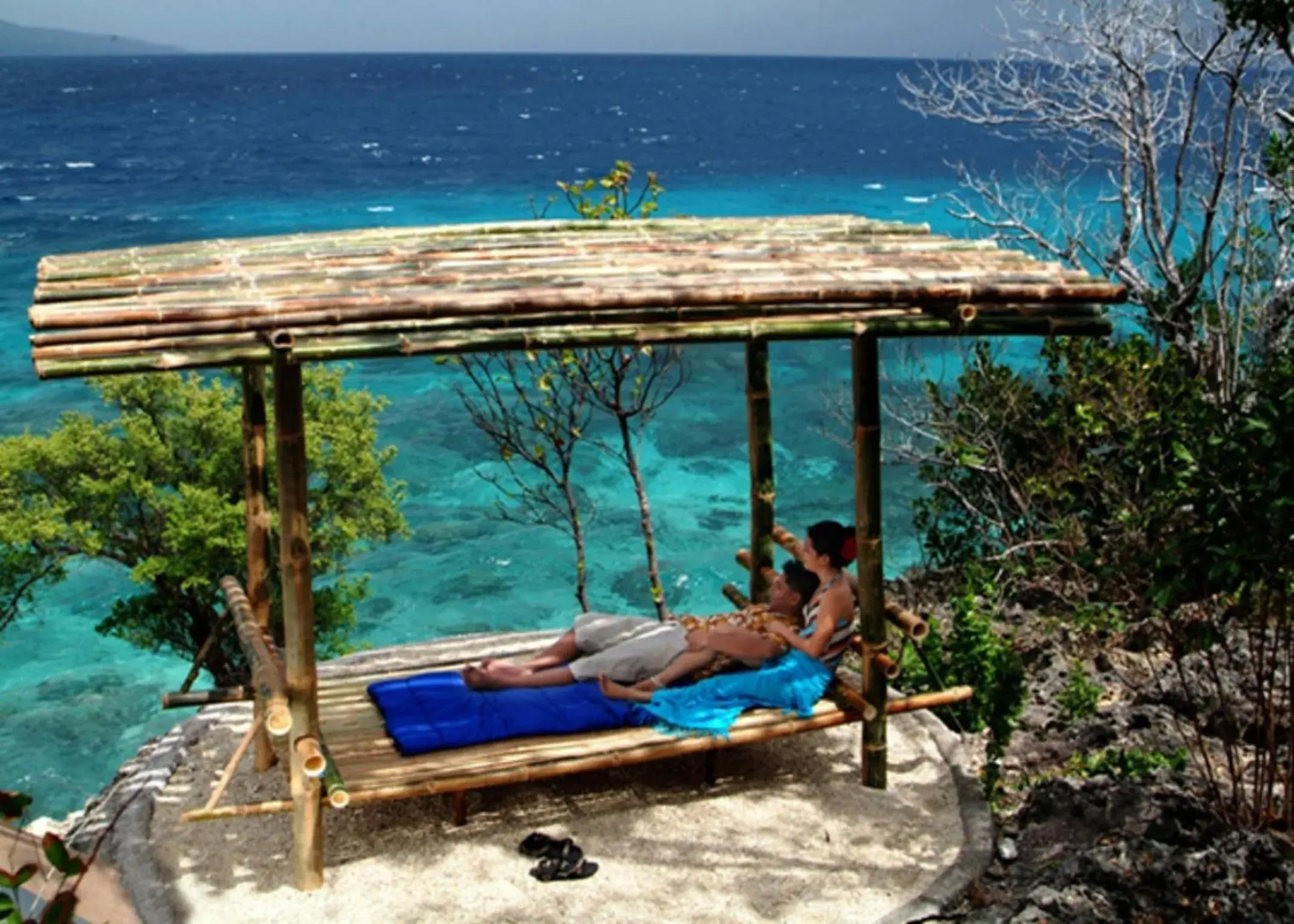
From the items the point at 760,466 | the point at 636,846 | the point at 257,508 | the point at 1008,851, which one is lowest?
the point at 1008,851

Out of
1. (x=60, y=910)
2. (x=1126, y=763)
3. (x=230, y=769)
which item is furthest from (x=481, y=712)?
(x=60, y=910)

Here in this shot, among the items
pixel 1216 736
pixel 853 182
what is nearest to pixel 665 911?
pixel 1216 736

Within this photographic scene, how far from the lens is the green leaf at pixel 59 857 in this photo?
235 centimetres

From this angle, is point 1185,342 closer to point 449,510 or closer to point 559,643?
point 559,643

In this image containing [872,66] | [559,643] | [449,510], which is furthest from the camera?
[872,66]

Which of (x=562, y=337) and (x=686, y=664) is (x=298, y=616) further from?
(x=686, y=664)

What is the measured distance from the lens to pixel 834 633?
23.3ft

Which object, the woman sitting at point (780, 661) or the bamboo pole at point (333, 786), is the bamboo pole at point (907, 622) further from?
the bamboo pole at point (333, 786)

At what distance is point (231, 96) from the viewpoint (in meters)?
95.0

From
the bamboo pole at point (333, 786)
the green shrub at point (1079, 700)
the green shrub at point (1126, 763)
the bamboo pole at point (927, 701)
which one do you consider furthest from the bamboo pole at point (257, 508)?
the green shrub at point (1079, 700)

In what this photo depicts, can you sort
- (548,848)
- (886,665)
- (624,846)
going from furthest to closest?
1. (886,665)
2. (624,846)
3. (548,848)

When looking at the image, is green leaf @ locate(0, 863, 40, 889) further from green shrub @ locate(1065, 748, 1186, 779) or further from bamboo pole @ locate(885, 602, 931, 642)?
green shrub @ locate(1065, 748, 1186, 779)

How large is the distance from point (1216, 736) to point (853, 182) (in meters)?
Answer: 49.5

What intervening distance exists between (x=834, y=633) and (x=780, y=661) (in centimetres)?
29
